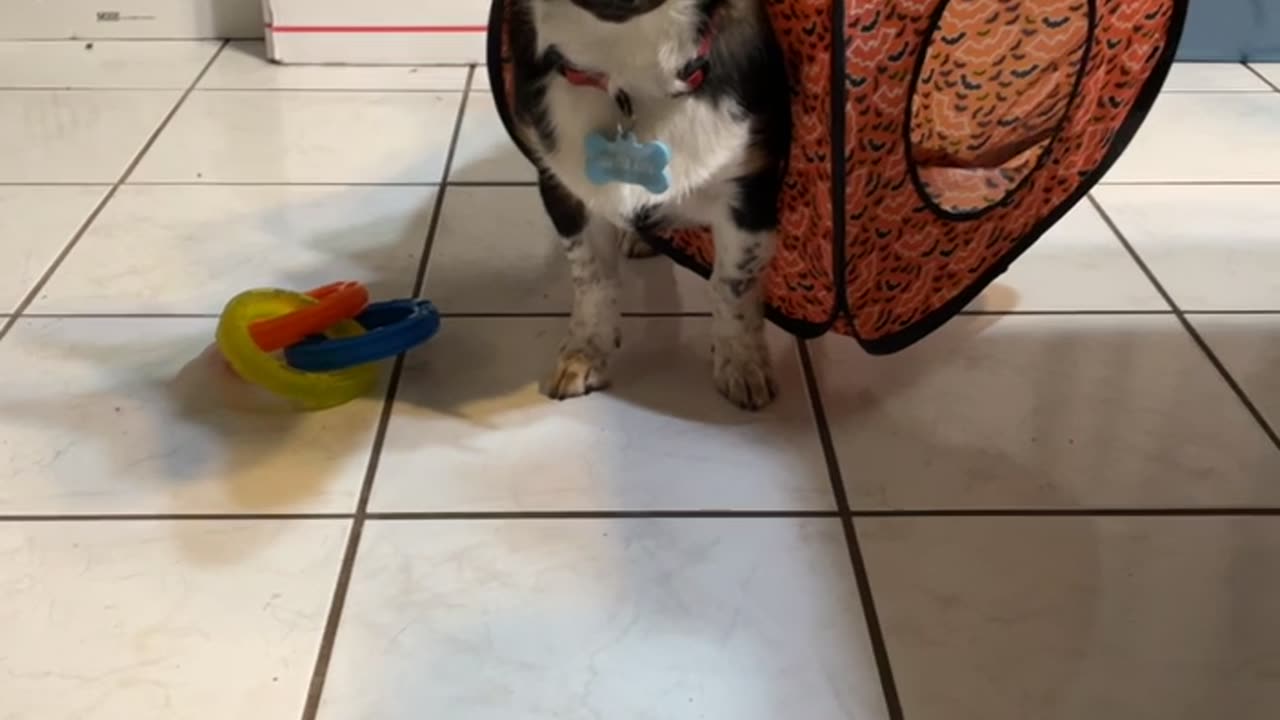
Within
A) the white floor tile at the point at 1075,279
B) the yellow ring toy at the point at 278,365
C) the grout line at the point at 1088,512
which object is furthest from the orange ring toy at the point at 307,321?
the white floor tile at the point at 1075,279

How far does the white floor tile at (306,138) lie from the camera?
73.3 inches

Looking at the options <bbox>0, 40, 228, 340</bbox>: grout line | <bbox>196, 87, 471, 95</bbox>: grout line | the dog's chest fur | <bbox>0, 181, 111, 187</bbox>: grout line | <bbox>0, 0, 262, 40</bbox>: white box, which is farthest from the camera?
<bbox>0, 0, 262, 40</bbox>: white box

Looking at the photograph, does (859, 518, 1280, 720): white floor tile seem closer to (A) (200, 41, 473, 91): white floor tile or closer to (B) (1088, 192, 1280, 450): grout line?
(B) (1088, 192, 1280, 450): grout line

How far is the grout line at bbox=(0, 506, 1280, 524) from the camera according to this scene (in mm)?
1176

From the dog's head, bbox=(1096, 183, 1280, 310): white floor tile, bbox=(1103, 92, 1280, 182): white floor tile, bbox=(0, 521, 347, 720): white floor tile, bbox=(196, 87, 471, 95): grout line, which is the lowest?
bbox=(0, 521, 347, 720): white floor tile

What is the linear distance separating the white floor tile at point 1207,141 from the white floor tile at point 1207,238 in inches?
1.9

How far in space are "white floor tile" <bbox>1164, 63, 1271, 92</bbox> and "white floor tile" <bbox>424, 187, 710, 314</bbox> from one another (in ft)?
3.64

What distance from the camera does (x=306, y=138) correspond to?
6.47 feet

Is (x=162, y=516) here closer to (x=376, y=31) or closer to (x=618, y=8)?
(x=618, y=8)

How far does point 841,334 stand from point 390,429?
0.50m

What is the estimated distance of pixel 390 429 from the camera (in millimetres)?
1306

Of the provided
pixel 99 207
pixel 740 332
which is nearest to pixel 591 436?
pixel 740 332

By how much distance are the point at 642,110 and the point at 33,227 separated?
0.97 meters

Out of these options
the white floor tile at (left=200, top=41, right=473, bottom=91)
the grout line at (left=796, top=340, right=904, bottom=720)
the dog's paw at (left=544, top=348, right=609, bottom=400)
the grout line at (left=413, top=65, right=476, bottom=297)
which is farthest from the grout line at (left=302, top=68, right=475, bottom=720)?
the white floor tile at (left=200, top=41, right=473, bottom=91)
